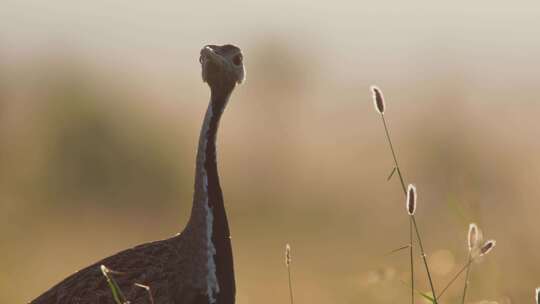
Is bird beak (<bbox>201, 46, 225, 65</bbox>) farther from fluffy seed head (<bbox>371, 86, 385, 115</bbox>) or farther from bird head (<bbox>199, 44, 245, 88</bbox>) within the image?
fluffy seed head (<bbox>371, 86, 385, 115</bbox>)

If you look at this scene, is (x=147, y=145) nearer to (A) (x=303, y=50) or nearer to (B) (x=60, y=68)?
(B) (x=60, y=68)

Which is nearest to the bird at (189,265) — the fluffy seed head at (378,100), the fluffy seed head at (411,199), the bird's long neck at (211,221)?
the bird's long neck at (211,221)

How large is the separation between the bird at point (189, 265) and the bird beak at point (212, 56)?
211mm

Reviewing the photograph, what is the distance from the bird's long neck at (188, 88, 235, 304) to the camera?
5.36 m

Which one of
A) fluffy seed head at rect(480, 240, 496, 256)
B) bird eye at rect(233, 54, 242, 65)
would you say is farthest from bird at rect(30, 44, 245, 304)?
fluffy seed head at rect(480, 240, 496, 256)

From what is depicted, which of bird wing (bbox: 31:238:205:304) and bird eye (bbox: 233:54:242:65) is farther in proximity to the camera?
bird eye (bbox: 233:54:242:65)

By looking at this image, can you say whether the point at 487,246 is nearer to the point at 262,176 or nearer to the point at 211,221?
the point at 211,221

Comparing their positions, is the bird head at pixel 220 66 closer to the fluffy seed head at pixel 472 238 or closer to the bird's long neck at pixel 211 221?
the bird's long neck at pixel 211 221

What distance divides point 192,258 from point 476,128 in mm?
16855

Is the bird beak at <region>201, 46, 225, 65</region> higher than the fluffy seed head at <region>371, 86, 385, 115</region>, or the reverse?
the bird beak at <region>201, 46, 225, 65</region>

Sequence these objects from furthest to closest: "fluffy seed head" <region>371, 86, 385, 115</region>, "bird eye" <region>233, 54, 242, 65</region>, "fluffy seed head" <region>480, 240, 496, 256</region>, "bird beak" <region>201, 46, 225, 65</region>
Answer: "bird eye" <region>233, 54, 242, 65</region>, "bird beak" <region>201, 46, 225, 65</region>, "fluffy seed head" <region>371, 86, 385, 115</region>, "fluffy seed head" <region>480, 240, 496, 256</region>

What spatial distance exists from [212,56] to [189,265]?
1027 millimetres

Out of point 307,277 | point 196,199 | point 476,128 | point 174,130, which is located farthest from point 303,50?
point 196,199

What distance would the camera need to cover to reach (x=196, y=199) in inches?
214
